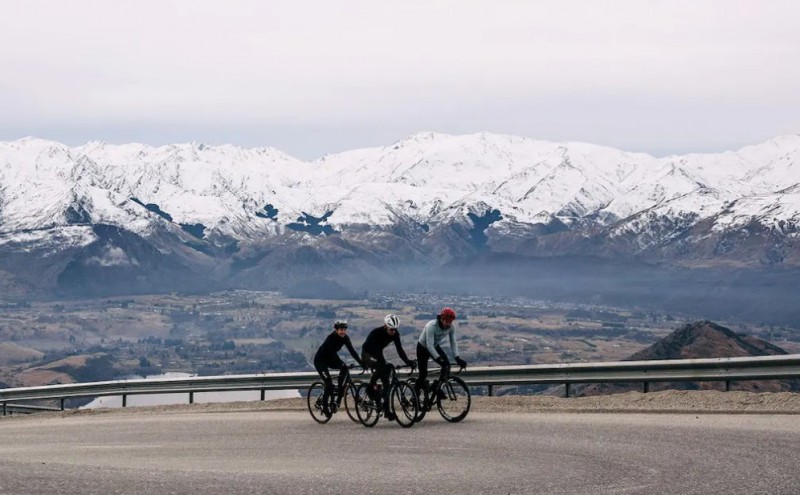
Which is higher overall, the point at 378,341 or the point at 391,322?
the point at 391,322

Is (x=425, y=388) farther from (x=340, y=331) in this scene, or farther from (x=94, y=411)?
(x=94, y=411)

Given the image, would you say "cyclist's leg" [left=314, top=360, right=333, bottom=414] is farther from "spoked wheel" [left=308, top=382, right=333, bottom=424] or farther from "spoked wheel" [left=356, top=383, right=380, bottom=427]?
"spoked wheel" [left=356, top=383, right=380, bottom=427]

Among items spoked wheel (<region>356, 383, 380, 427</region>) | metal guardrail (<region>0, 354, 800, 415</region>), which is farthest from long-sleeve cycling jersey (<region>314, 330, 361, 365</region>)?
metal guardrail (<region>0, 354, 800, 415</region>)

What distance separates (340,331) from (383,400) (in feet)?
5.75

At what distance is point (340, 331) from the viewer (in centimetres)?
2291

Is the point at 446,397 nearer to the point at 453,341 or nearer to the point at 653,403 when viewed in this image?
the point at 453,341

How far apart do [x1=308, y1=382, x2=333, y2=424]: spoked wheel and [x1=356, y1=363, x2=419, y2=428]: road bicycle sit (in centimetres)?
153

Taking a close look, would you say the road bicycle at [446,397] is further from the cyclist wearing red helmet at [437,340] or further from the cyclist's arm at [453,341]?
the cyclist's arm at [453,341]

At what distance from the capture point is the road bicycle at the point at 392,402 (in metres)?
22.0

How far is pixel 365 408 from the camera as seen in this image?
22.5 m

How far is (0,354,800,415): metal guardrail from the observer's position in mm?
23484

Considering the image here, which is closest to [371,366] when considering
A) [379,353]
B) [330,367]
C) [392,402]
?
[379,353]

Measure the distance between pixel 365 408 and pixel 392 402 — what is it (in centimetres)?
76

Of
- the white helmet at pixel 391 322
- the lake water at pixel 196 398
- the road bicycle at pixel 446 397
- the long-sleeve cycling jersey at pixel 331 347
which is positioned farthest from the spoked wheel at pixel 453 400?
the lake water at pixel 196 398
